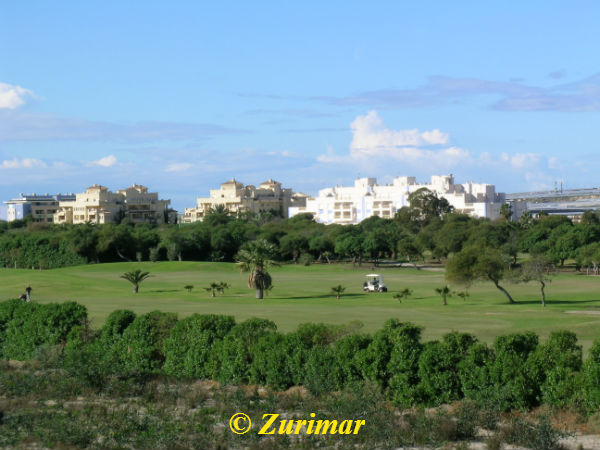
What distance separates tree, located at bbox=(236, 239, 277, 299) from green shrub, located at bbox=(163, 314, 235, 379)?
34.0 metres

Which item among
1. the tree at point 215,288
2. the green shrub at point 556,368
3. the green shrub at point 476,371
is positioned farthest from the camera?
the tree at point 215,288

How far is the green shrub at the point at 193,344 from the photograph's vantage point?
79.1 feet

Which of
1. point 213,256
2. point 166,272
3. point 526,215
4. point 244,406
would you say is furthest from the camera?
point 526,215

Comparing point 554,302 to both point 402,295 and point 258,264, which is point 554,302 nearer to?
point 402,295

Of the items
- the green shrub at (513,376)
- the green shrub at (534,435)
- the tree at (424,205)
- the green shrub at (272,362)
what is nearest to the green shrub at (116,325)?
the green shrub at (272,362)

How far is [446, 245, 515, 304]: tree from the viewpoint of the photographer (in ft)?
179

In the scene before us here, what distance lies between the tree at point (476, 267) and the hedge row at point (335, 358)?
32.1 meters

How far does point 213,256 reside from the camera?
381 ft

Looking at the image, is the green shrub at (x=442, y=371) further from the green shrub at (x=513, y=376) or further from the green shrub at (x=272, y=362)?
the green shrub at (x=272, y=362)

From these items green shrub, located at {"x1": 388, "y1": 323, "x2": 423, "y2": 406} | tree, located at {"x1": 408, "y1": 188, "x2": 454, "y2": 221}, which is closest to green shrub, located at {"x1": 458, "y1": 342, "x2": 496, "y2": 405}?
green shrub, located at {"x1": 388, "y1": 323, "x2": 423, "y2": 406}

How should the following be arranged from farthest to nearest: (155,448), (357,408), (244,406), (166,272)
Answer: (166,272), (244,406), (357,408), (155,448)

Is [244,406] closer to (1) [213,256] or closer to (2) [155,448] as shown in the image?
(2) [155,448]

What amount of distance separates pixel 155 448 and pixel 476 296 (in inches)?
1827

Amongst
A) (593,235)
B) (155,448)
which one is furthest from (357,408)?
(593,235)
